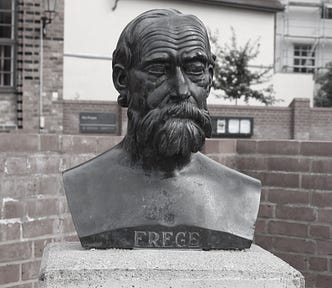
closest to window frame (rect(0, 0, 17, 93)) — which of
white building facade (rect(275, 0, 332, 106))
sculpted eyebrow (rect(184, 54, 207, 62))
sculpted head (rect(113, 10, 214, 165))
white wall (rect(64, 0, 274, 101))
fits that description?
white wall (rect(64, 0, 274, 101))

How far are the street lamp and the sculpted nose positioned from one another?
453 inches

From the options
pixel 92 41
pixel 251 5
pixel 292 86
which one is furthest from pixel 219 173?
pixel 292 86

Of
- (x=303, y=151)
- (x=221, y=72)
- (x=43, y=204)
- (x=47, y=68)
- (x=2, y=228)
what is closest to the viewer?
(x=2, y=228)

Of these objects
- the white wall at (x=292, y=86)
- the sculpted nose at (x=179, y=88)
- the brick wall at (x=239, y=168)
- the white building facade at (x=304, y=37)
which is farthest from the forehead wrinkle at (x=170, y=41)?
the white building facade at (x=304, y=37)

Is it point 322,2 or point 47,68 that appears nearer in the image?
point 47,68

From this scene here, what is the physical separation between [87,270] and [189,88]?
0.87 metres

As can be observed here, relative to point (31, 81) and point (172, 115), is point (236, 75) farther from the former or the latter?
point (172, 115)

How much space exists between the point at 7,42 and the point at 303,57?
11880 millimetres

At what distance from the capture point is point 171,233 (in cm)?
277

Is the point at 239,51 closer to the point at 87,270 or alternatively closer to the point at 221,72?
the point at 221,72

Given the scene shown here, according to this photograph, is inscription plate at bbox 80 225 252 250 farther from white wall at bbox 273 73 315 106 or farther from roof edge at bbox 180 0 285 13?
white wall at bbox 273 73 315 106

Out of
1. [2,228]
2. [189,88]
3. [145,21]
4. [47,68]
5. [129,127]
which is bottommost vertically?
[2,228]

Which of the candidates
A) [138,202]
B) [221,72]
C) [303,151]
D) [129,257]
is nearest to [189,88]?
[138,202]

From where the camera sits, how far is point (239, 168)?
605 cm
